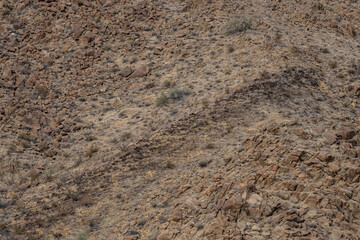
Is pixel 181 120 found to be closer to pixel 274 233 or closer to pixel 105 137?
pixel 105 137

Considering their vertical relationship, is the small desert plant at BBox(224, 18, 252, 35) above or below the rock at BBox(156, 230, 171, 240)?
above

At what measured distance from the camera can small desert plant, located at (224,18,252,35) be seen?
2308cm

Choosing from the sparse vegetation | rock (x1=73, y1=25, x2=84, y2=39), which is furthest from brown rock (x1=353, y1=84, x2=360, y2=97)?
rock (x1=73, y1=25, x2=84, y2=39)

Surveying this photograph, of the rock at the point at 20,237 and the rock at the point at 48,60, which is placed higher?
the rock at the point at 48,60

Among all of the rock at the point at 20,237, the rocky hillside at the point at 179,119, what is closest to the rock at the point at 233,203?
the rocky hillside at the point at 179,119

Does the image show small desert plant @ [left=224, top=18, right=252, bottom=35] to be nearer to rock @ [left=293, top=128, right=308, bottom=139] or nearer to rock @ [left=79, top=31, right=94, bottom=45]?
rock @ [left=79, top=31, right=94, bottom=45]

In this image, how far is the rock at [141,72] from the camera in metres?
22.0

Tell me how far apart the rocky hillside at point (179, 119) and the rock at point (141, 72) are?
51 millimetres

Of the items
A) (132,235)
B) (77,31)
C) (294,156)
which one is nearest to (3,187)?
(132,235)

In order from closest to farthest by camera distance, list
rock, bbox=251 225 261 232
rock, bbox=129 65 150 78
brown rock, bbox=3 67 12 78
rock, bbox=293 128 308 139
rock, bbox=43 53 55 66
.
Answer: rock, bbox=251 225 261 232 < rock, bbox=293 128 308 139 < brown rock, bbox=3 67 12 78 < rock, bbox=129 65 150 78 < rock, bbox=43 53 55 66

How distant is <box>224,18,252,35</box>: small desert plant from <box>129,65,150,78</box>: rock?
4.62 metres

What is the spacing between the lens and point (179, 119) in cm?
1847

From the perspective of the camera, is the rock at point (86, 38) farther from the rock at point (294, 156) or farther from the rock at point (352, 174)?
the rock at point (352, 174)

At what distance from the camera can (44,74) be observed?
22.2 m
